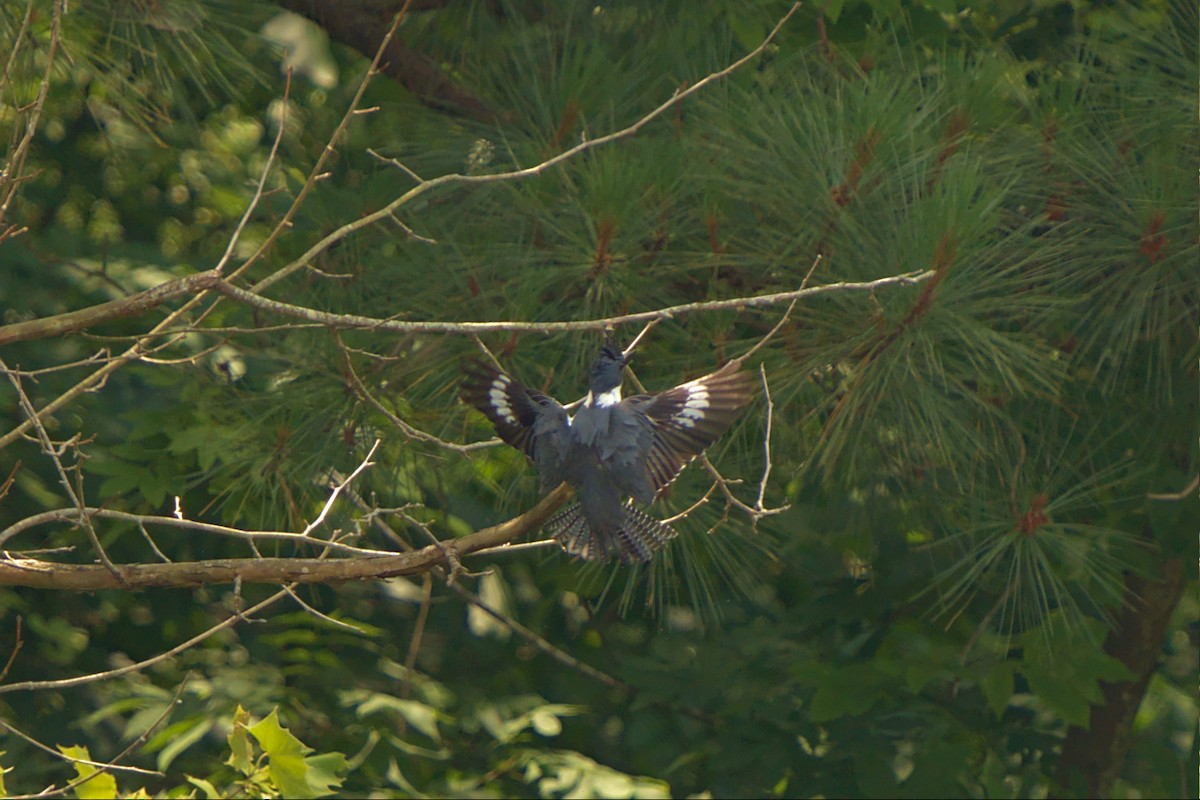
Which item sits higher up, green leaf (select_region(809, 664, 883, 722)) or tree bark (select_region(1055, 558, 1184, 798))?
green leaf (select_region(809, 664, 883, 722))

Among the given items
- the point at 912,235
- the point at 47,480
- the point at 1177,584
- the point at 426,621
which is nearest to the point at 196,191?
the point at 47,480

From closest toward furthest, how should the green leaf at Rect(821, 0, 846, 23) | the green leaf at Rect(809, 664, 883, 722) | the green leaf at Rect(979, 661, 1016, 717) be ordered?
the green leaf at Rect(821, 0, 846, 23) < the green leaf at Rect(979, 661, 1016, 717) < the green leaf at Rect(809, 664, 883, 722)

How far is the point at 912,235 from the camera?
1.57 meters

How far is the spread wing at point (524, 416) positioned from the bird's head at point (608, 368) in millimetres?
64

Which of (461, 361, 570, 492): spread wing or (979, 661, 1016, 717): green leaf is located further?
(979, 661, 1016, 717): green leaf

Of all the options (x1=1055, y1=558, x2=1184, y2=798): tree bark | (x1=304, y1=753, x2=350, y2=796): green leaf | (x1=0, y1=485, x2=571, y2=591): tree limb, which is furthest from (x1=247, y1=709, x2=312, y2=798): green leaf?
(x1=1055, y1=558, x2=1184, y2=798): tree bark

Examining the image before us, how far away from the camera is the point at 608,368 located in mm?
1456

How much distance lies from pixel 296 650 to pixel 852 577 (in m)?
1.04

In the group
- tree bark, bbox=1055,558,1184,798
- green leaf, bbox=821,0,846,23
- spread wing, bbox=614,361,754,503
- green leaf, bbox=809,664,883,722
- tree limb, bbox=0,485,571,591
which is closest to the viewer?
tree limb, bbox=0,485,571,591

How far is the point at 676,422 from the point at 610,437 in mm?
74

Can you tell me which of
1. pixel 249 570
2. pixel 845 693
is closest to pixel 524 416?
pixel 249 570

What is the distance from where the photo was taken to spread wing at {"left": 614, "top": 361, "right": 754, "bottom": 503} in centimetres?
143

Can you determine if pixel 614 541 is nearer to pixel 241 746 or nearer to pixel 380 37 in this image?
pixel 241 746

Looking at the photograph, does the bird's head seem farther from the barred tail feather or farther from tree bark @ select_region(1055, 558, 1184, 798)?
tree bark @ select_region(1055, 558, 1184, 798)
